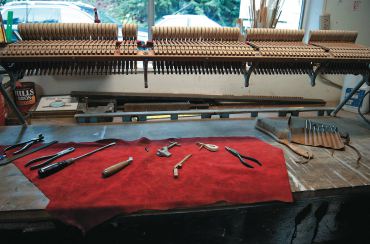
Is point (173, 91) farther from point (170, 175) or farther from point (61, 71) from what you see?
point (170, 175)

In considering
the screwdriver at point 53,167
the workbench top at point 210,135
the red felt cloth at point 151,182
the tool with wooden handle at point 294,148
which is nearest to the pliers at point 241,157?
the red felt cloth at point 151,182

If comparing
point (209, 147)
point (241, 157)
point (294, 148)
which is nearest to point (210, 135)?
point (209, 147)

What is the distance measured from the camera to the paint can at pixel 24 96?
2.93 metres

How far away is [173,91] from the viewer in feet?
12.1

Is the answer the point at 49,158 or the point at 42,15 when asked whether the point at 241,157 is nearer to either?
the point at 49,158

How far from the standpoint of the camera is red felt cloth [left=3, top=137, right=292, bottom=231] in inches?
47.4

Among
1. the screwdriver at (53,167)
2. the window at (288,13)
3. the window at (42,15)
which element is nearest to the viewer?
the screwdriver at (53,167)

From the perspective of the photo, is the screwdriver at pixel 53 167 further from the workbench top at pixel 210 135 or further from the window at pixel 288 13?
the window at pixel 288 13

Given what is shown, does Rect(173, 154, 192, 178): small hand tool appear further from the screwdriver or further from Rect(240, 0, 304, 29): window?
Rect(240, 0, 304, 29): window

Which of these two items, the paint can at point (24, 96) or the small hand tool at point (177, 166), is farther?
the paint can at point (24, 96)

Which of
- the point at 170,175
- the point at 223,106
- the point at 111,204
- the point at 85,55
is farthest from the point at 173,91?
the point at 111,204

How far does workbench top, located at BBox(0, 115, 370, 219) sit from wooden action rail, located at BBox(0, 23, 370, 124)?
450 millimetres

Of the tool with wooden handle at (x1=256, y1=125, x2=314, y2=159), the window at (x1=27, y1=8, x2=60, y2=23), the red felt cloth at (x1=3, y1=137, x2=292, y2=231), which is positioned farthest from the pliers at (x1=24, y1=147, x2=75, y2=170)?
the window at (x1=27, y1=8, x2=60, y2=23)

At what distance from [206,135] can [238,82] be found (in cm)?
195
